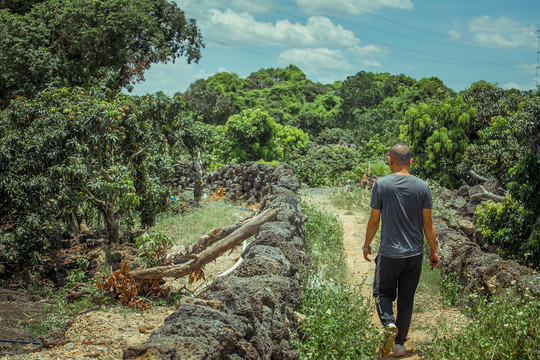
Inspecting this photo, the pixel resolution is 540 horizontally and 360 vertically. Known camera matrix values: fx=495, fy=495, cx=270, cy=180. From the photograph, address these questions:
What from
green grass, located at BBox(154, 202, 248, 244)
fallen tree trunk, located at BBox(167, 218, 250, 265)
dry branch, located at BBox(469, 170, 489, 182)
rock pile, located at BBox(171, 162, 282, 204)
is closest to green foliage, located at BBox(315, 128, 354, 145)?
rock pile, located at BBox(171, 162, 282, 204)

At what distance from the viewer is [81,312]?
5.31 meters

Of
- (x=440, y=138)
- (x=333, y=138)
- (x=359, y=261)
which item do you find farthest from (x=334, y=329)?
(x=333, y=138)

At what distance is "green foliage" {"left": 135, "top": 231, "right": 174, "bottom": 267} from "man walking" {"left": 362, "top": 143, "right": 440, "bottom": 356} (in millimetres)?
3189

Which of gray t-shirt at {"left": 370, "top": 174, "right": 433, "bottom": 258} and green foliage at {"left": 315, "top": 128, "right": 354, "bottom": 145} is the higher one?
gray t-shirt at {"left": 370, "top": 174, "right": 433, "bottom": 258}

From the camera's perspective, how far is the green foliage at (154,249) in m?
6.60

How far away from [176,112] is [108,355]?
882 cm

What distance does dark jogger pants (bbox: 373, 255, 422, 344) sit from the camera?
4555mm

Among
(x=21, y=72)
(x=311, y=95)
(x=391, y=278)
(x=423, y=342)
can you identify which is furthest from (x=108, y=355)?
(x=311, y=95)

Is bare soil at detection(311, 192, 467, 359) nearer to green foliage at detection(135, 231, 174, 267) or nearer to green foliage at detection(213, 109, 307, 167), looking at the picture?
green foliage at detection(135, 231, 174, 267)

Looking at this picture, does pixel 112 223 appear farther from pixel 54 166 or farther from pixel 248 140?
pixel 248 140

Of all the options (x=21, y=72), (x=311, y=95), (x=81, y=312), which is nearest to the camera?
(x=81, y=312)

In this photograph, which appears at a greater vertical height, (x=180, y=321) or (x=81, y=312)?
(x=180, y=321)

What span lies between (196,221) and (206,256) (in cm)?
577

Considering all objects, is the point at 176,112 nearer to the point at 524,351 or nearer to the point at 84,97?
the point at 84,97
